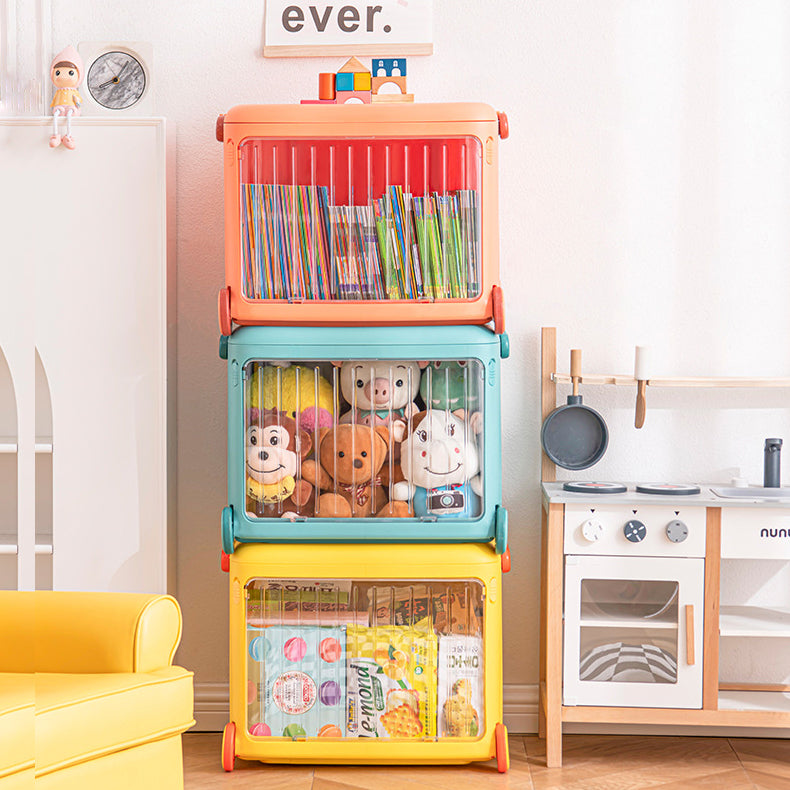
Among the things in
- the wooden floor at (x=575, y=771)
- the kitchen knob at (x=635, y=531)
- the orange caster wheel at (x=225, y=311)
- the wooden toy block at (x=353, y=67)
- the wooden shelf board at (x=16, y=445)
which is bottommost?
the wooden floor at (x=575, y=771)

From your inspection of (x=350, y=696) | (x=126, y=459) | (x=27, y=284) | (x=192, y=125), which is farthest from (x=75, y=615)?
(x=192, y=125)

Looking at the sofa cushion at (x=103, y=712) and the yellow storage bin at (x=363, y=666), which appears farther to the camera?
the yellow storage bin at (x=363, y=666)

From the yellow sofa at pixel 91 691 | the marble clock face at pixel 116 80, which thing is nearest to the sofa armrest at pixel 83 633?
the yellow sofa at pixel 91 691

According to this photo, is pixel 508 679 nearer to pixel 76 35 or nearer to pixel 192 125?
pixel 192 125

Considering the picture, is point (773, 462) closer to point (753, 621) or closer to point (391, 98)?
point (753, 621)

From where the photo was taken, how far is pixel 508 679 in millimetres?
2650

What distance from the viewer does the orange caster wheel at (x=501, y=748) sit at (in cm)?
225

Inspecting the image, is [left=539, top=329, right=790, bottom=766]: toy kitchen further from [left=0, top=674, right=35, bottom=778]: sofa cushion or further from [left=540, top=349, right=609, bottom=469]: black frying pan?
[left=0, top=674, right=35, bottom=778]: sofa cushion

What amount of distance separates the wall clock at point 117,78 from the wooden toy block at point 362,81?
63 cm

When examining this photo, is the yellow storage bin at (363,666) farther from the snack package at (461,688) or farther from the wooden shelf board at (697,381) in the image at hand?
the wooden shelf board at (697,381)

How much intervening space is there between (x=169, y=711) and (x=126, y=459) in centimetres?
83

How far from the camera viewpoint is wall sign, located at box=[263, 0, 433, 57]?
8.47ft

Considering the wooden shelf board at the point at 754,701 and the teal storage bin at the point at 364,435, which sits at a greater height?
the teal storage bin at the point at 364,435

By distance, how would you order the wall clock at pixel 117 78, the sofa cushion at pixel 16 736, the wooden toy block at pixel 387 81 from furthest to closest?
the wall clock at pixel 117 78
the wooden toy block at pixel 387 81
the sofa cushion at pixel 16 736
